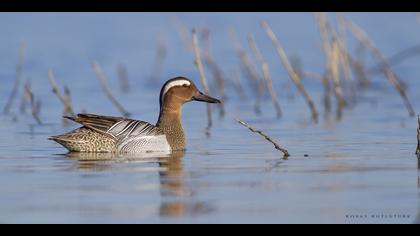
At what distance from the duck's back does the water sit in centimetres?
24

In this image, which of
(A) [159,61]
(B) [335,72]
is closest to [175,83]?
(B) [335,72]

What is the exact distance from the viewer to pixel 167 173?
10820 millimetres

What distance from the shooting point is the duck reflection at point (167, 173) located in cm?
882

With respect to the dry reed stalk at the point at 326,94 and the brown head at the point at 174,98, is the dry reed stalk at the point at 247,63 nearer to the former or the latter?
the dry reed stalk at the point at 326,94

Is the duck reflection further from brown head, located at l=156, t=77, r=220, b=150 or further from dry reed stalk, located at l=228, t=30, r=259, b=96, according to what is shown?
dry reed stalk, located at l=228, t=30, r=259, b=96

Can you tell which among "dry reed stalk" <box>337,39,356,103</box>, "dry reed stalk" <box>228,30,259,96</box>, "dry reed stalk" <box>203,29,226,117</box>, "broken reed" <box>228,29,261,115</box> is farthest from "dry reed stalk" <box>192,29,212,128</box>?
"dry reed stalk" <box>337,39,356,103</box>

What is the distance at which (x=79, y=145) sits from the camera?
12945mm

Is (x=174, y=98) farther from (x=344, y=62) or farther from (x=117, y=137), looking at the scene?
(x=344, y=62)

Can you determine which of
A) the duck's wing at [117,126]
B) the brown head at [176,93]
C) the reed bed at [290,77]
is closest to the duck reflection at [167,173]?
the duck's wing at [117,126]

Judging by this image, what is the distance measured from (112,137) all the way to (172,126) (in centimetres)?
82

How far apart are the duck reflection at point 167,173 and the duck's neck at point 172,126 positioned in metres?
0.27

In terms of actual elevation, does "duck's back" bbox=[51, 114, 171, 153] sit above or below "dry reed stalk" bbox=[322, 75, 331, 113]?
below

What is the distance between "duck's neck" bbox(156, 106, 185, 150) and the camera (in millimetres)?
13180
